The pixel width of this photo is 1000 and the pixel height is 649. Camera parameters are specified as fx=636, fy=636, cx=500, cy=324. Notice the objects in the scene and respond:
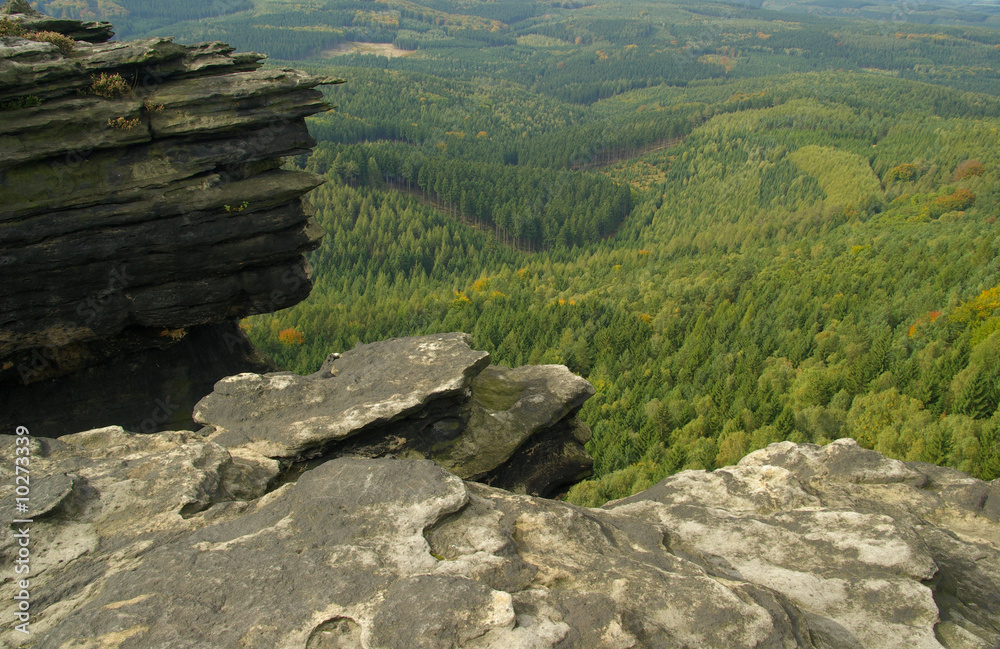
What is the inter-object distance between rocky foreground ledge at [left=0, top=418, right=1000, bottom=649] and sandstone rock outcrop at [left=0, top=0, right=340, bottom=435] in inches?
419

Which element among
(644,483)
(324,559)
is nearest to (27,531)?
(324,559)

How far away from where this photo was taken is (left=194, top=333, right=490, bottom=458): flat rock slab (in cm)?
1689

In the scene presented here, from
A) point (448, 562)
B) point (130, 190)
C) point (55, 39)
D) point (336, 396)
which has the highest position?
point (55, 39)

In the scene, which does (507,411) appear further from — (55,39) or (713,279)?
(713,279)

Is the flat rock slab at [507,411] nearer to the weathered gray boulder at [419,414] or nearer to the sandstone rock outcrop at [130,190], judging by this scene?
the weathered gray boulder at [419,414]

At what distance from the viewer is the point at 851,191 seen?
115m

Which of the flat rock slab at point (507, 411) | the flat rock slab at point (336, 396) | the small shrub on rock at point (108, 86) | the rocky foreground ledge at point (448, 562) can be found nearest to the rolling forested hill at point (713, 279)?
the flat rock slab at point (507, 411)

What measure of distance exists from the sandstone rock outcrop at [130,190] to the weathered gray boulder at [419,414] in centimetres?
753

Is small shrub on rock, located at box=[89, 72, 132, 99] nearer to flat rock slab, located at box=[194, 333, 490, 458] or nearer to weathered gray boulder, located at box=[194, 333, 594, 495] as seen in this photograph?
weathered gray boulder, located at box=[194, 333, 594, 495]

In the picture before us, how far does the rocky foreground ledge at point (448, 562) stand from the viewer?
953 centimetres

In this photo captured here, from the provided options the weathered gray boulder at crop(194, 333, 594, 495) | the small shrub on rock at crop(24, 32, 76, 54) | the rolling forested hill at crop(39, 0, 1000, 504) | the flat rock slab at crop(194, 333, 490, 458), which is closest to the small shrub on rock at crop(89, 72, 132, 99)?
the small shrub on rock at crop(24, 32, 76, 54)

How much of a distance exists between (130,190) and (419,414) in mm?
13524

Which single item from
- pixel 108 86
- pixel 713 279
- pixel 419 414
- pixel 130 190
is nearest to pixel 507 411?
pixel 419 414

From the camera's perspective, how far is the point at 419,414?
62.0 ft
